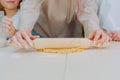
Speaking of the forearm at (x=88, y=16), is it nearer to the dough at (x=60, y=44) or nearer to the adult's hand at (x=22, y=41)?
the dough at (x=60, y=44)

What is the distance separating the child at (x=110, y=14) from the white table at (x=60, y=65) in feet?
0.75

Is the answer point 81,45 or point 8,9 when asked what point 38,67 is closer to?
point 81,45

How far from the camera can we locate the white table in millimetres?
558

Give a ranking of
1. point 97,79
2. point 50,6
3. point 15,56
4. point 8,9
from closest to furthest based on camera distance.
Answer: point 97,79, point 15,56, point 50,6, point 8,9

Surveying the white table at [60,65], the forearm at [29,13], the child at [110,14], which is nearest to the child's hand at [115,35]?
the child at [110,14]

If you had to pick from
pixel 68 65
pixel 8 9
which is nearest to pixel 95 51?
pixel 68 65

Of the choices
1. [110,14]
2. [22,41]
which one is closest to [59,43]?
[22,41]

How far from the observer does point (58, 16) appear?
973 mm

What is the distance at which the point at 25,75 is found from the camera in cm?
56

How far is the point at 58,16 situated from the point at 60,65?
1.23 ft

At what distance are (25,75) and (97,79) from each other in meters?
0.16

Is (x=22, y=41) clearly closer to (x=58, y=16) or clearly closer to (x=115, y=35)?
(x=58, y=16)

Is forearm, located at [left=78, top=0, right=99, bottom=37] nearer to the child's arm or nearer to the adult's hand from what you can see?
A: the child's arm

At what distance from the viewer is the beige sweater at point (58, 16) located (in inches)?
34.8
